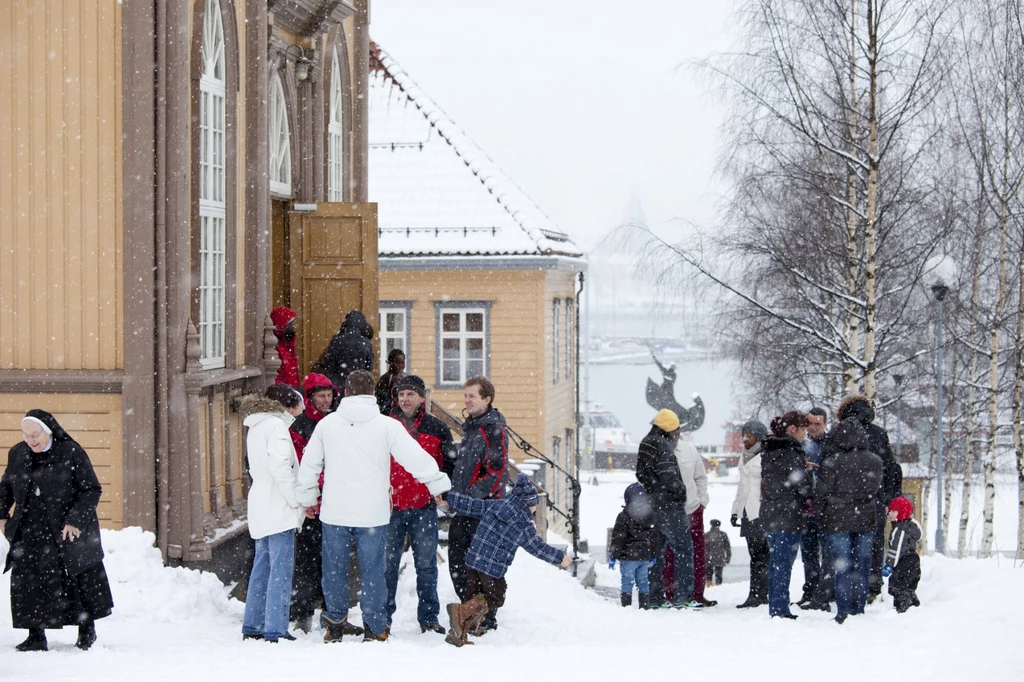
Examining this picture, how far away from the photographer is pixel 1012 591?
10.2 m

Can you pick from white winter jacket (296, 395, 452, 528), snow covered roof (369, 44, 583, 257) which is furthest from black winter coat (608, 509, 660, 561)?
snow covered roof (369, 44, 583, 257)

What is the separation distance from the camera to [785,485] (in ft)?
32.2

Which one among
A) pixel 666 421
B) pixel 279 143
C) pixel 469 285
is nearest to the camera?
pixel 666 421

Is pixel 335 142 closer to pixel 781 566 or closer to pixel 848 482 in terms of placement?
pixel 781 566

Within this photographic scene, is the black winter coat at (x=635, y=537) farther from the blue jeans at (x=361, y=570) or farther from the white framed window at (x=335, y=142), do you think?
the white framed window at (x=335, y=142)

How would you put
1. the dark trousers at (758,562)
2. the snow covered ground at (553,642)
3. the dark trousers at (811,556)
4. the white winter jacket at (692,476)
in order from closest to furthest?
the snow covered ground at (553,642) → the dark trousers at (811,556) → the white winter jacket at (692,476) → the dark trousers at (758,562)

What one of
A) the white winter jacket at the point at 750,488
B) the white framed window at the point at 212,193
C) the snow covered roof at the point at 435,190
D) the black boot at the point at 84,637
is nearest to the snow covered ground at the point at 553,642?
the black boot at the point at 84,637

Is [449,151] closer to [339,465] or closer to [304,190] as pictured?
[304,190]

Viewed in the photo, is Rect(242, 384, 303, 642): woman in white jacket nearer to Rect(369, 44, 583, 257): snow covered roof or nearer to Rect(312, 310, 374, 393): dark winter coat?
Rect(312, 310, 374, 393): dark winter coat

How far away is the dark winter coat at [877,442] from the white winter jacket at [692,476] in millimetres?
1265

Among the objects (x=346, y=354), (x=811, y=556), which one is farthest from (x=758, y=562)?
(x=346, y=354)

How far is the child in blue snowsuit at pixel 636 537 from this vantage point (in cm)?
1066

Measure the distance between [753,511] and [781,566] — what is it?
3.94 feet

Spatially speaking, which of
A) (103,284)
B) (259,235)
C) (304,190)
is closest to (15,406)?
(103,284)
